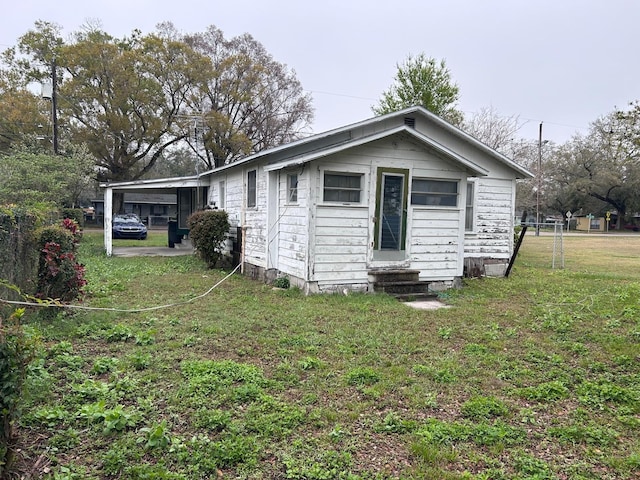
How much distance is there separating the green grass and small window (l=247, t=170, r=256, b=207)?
434 cm

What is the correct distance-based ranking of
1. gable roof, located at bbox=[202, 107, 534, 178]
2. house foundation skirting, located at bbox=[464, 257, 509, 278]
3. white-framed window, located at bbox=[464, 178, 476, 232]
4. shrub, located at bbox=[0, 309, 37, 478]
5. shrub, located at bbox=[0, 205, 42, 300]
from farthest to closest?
house foundation skirting, located at bbox=[464, 257, 509, 278] < white-framed window, located at bbox=[464, 178, 476, 232] < gable roof, located at bbox=[202, 107, 534, 178] < shrub, located at bbox=[0, 205, 42, 300] < shrub, located at bbox=[0, 309, 37, 478]

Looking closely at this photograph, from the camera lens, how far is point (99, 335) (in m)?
5.05

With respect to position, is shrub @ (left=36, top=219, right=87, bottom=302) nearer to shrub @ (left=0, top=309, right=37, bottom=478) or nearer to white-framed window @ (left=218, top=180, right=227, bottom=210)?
shrub @ (left=0, top=309, right=37, bottom=478)

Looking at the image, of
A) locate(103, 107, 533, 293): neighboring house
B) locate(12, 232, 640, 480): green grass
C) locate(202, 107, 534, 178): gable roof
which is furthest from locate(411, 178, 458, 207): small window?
locate(12, 232, 640, 480): green grass

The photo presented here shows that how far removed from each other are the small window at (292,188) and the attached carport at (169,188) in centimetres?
670

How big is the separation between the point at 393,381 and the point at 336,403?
27.4 inches

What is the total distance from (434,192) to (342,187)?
76.8 inches

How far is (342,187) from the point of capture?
7961 mm

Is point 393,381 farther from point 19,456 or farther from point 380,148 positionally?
point 380,148

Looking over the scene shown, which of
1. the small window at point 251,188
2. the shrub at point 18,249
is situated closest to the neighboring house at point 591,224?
the small window at point 251,188

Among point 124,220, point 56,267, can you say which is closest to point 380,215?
point 56,267

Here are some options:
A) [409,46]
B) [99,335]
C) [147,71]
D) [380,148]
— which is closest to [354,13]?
[409,46]

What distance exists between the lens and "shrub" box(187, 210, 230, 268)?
1135 centimetres

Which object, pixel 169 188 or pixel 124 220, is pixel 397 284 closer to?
pixel 169 188
